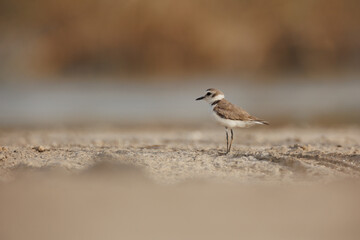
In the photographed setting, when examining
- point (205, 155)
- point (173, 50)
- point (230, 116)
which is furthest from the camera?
point (173, 50)

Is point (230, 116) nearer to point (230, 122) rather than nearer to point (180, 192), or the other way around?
point (230, 122)

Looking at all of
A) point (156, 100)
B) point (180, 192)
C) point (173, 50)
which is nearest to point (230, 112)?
point (180, 192)

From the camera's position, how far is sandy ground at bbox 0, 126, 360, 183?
23.4 feet

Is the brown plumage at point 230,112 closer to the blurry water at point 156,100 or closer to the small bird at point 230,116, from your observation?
the small bird at point 230,116

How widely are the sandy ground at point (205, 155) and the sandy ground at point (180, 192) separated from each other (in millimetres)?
15

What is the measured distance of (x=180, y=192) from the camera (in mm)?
5961

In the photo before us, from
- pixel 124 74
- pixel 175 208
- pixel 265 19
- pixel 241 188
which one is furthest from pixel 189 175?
pixel 265 19

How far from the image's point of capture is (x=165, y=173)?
707cm

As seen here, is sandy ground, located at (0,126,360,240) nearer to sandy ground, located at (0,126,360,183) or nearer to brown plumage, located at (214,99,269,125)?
sandy ground, located at (0,126,360,183)

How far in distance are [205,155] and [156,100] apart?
44.0ft

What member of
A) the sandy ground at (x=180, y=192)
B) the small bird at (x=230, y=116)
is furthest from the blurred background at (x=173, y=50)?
the sandy ground at (x=180, y=192)

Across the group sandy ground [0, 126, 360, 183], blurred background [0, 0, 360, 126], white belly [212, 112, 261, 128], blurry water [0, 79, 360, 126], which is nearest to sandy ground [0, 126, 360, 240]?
sandy ground [0, 126, 360, 183]

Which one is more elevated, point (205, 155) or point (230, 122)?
point (230, 122)

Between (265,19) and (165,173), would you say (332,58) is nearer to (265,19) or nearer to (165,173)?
(265,19)
